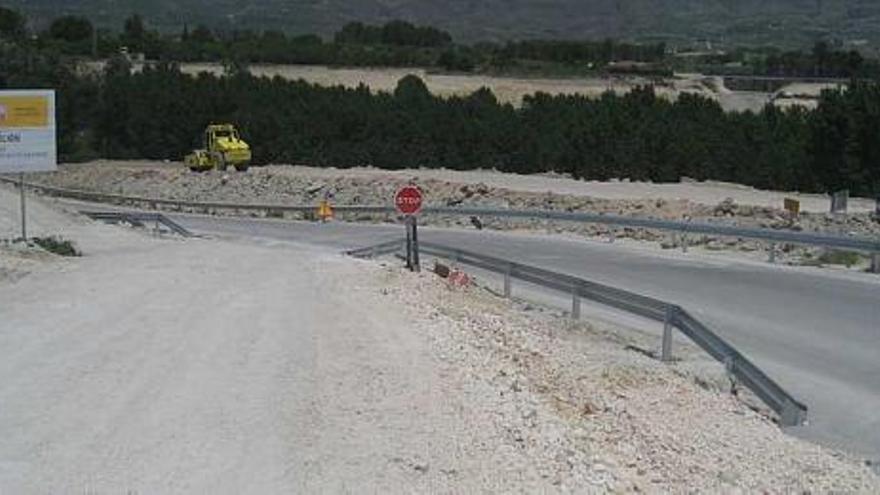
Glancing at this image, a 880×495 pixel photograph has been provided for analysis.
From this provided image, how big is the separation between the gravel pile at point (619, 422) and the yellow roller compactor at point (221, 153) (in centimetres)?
5186

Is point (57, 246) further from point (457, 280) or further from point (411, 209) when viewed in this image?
point (457, 280)

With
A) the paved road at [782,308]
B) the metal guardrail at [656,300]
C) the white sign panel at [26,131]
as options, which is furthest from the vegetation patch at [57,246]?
the paved road at [782,308]

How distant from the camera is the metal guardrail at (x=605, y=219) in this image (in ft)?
84.7

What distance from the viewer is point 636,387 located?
12977 millimetres

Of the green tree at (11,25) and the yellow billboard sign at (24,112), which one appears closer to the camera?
the yellow billboard sign at (24,112)

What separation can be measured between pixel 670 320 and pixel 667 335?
0.37 m

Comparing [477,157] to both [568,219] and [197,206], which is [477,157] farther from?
[568,219]

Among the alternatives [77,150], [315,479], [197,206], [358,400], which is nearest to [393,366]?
[358,400]

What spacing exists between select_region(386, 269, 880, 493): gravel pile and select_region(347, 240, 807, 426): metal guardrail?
26 cm

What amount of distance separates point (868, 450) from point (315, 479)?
5255 mm

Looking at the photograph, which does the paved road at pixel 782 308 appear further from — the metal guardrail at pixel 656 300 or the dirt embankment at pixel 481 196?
the dirt embankment at pixel 481 196

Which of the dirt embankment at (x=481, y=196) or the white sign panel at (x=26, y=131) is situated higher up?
the white sign panel at (x=26, y=131)

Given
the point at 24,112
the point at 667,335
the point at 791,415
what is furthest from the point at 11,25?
the point at 791,415

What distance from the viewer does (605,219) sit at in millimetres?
35969
